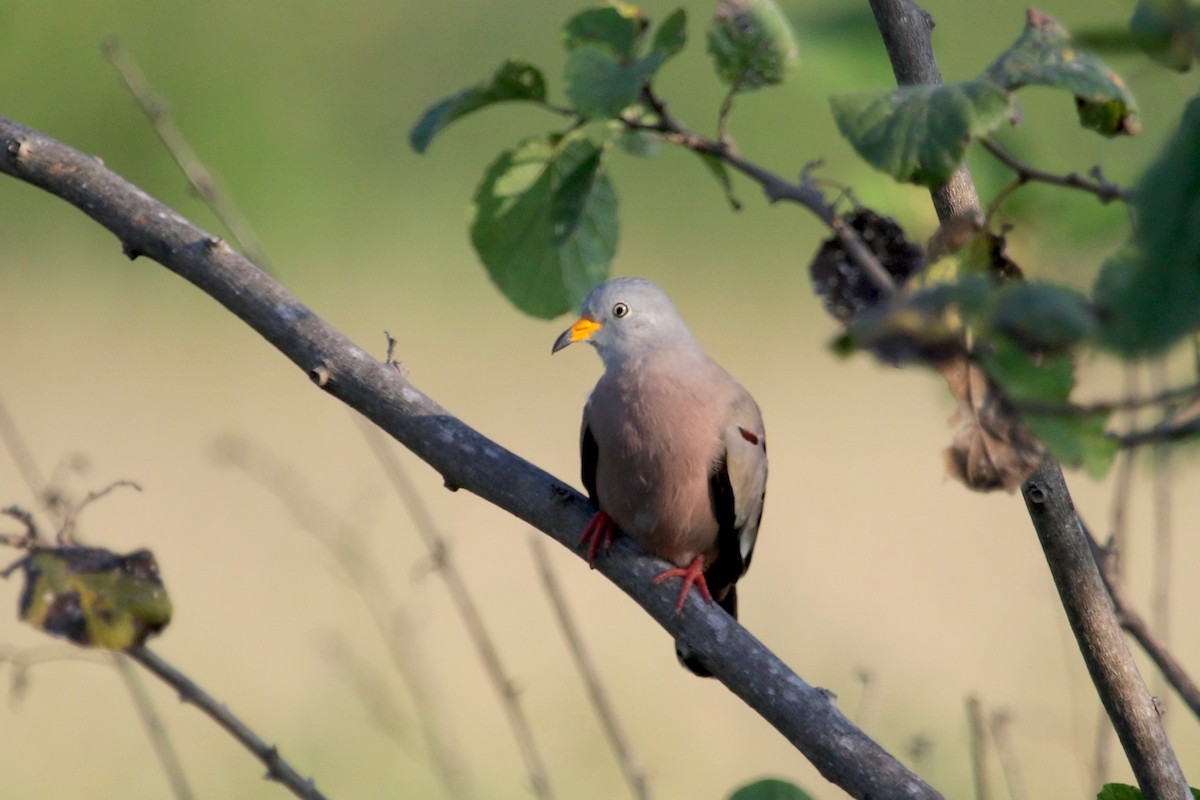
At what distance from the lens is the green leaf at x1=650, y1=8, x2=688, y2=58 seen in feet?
4.71

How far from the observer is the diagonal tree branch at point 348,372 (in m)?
1.55

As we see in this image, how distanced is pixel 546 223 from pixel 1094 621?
2.73ft

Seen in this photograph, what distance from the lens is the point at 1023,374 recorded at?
88 cm

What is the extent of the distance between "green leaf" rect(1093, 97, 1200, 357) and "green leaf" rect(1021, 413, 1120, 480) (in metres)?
0.11

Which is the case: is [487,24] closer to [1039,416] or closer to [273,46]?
[273,46]

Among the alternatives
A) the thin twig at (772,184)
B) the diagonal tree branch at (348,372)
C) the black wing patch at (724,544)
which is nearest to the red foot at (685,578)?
the diagonal tree branch at (348,372)

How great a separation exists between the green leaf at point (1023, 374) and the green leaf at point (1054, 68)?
36 cm

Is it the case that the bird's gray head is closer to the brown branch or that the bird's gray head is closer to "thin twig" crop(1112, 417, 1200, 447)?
the brown branch

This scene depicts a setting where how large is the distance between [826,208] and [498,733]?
3.63 metres

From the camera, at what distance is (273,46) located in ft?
27.9

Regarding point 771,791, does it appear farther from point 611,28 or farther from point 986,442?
point 611,28

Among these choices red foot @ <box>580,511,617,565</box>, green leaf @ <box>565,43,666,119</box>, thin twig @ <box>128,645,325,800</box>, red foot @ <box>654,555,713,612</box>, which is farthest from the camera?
red foot @ <box>580,511,617,565</box>

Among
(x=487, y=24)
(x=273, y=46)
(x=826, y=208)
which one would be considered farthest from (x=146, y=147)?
(x=826, y=208)

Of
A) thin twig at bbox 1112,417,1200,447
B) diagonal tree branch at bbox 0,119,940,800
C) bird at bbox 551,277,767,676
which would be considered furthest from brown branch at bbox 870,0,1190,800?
bird at bbox 551,277,767,676
